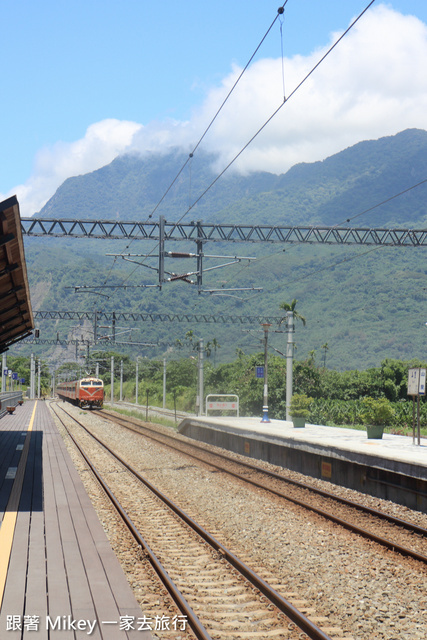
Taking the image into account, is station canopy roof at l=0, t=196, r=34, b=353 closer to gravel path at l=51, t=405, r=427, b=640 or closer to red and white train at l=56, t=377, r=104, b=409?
gravel path at l=51, t=405, r=427, b=640

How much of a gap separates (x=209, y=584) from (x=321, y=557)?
2200 millimetres

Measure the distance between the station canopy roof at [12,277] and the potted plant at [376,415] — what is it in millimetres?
10316

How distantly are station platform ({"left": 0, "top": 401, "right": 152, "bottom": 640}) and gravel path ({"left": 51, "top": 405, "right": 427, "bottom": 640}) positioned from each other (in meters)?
0.62

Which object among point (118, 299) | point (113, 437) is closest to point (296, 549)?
point (113, 437)

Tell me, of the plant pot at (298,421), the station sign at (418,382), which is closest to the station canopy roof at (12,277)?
the station sign at (418,382)

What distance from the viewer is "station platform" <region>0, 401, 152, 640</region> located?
5.86m

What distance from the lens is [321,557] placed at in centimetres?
963

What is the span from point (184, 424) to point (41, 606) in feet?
93.0

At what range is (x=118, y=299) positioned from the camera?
187 m

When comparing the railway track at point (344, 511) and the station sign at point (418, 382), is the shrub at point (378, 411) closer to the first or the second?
the station sign at point (418, 382)


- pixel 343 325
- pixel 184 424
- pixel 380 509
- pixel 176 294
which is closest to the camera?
pixel 380 509

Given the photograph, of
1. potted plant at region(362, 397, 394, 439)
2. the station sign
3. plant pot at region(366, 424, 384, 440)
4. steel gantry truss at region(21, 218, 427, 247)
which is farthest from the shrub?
steel gantry truss at region(21, 218, 427, 247)

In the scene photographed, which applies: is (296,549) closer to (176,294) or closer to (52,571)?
(52,571)

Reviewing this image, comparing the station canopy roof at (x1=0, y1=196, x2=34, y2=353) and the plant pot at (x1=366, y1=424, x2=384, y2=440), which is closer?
the station canopy roof at (x1=0, y1=196, x2=34, y2=353)
